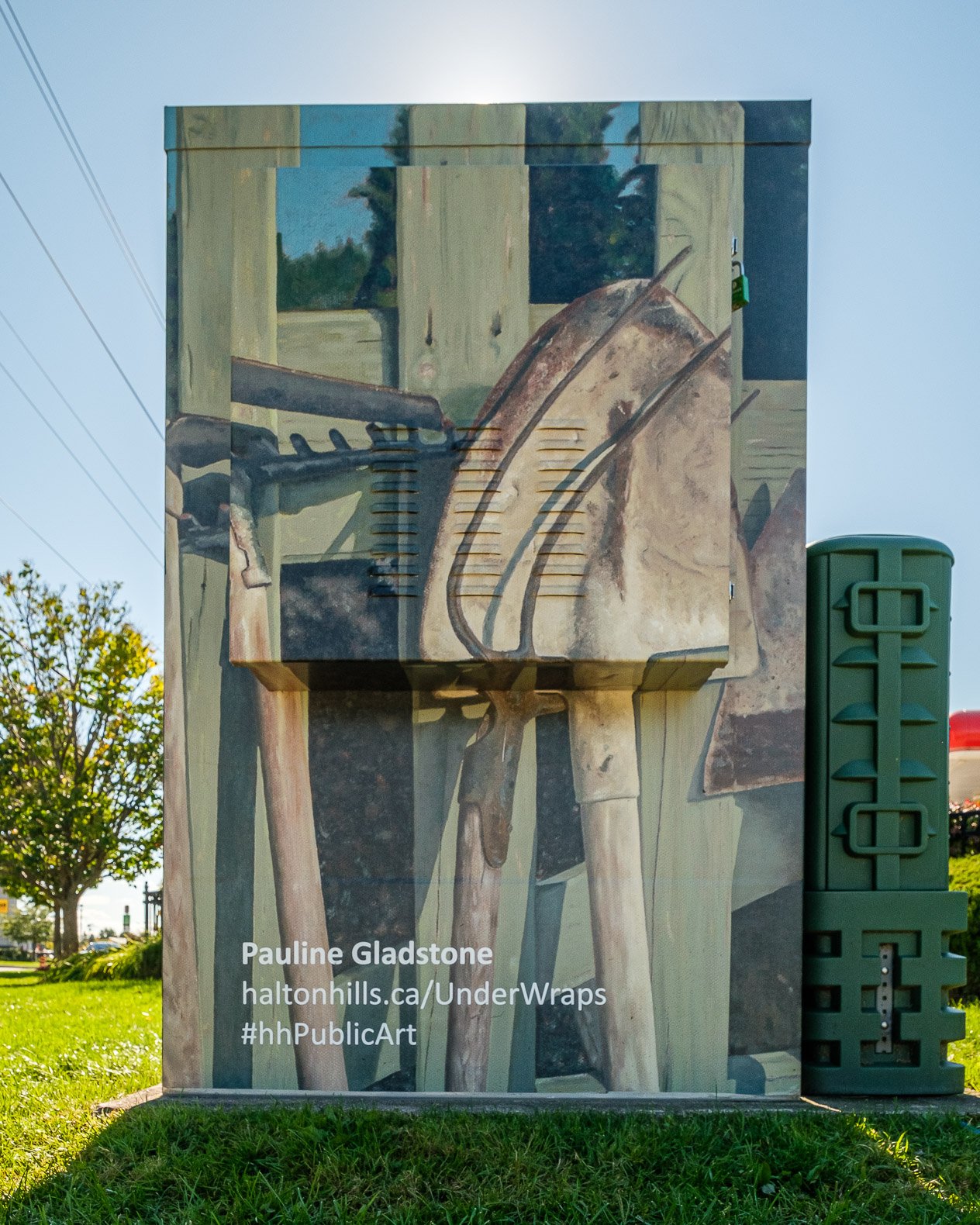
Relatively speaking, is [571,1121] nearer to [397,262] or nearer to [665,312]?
[665,312]

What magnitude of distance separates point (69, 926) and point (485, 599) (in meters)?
19.7

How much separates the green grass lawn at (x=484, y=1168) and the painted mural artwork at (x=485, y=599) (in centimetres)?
62

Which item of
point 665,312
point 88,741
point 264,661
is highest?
point 665,312

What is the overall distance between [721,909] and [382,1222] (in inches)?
81.9

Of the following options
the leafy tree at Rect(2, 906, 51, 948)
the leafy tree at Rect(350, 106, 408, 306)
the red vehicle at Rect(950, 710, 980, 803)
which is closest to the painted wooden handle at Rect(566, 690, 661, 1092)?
the leafy tree at Rect(350, 106, 408, 306)

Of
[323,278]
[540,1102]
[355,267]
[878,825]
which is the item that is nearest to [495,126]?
[355,267]

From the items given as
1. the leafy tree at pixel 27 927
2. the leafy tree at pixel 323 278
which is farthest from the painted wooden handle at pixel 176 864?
the leafy tree at pixel 27 927

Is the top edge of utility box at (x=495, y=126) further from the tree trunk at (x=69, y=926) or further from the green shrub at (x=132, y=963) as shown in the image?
the tree trunk at (x=69, y=926)

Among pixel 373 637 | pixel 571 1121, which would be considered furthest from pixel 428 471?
pixel 571 1121

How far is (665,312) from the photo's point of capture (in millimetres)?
4801

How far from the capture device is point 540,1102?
15.4 ft

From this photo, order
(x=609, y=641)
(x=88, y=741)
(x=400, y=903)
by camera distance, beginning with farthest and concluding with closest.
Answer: (x=88, y=741) → (x=400, y=903) → (x=609, y=641)

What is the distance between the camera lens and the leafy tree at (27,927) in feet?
185

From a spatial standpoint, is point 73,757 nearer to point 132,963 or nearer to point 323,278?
point 132,963
